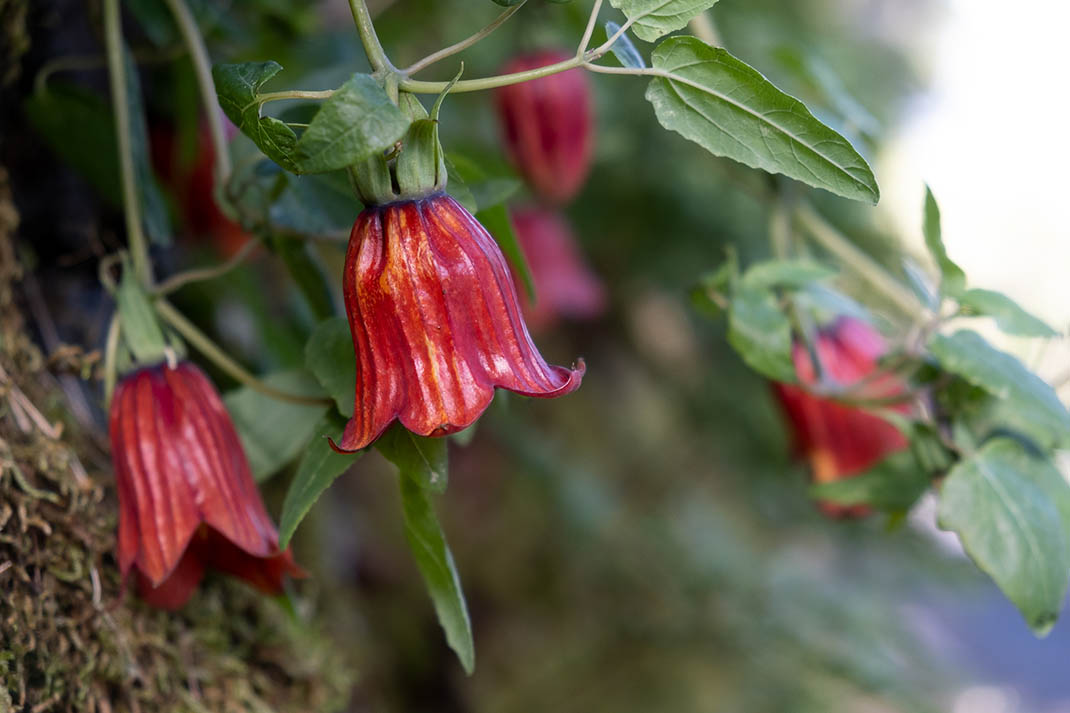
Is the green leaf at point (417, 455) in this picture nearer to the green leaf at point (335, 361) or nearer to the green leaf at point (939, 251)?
the green leaf at point (335, 361)

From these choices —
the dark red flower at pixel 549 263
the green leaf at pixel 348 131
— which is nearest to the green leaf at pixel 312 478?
the green leaf at pixel 348 131

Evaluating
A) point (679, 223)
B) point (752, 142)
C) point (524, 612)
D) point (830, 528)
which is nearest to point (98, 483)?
point (752, 142)

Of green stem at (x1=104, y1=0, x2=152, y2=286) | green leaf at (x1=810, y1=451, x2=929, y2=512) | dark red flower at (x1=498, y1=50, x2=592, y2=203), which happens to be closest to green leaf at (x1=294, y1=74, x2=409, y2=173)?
green stem at (x1=104, y1=0, x2=152, y2=286)

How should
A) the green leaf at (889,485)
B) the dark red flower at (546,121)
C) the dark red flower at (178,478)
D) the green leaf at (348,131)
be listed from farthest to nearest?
the dark red flower at (546,121) < the green leaf at (889,485) < the dark red flower at (178,478) < the green leaf at (348,131)

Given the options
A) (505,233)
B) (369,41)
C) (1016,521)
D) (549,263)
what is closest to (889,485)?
(1016,521)

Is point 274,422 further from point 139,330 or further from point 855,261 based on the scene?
point 855,261

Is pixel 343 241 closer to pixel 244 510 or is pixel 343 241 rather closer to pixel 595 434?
pixel 244 510

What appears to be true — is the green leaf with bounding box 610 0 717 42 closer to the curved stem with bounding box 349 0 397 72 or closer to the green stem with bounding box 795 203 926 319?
the curved stem with bounding box 349 0 397 72
